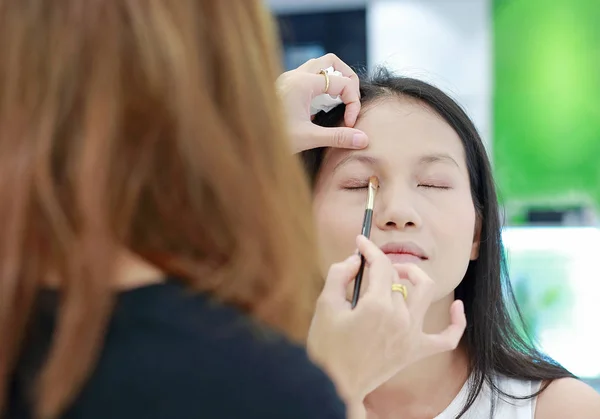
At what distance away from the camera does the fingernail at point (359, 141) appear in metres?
1.17

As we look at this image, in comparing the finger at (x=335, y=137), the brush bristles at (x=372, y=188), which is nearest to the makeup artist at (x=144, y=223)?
the brush bristles at (x=372, y=188)

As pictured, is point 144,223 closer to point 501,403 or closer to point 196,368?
point 196,368

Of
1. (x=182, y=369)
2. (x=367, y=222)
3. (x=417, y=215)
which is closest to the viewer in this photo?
(x=182, y=369)

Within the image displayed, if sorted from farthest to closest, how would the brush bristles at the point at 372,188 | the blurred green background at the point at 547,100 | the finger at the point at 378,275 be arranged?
the blurred green background at the point at 547,100, the brush bristles at the point at 372,188, the finger at the point at 378,275

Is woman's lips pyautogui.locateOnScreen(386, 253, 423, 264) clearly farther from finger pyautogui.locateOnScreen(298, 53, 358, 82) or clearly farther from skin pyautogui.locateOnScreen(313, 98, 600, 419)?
finger pyautogui.locateOnScreen(298, 53, 358, 82)

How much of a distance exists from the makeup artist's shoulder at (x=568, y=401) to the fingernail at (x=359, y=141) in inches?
19.1

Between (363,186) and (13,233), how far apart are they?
2.52 ft

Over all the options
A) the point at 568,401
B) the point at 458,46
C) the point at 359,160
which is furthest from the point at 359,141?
the point at 458,46

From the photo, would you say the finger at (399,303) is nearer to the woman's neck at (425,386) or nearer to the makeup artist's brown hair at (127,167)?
the makeup artist's brown hair at (127,167)

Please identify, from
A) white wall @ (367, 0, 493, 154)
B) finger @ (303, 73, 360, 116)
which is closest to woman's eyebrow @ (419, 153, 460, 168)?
finger @ (303, 73, 360, 116)

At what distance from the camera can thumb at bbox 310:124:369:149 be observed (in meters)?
1.16

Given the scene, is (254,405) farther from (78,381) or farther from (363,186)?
(363,186)

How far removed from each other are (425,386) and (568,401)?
0.22 meters

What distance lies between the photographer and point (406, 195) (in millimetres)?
1114
